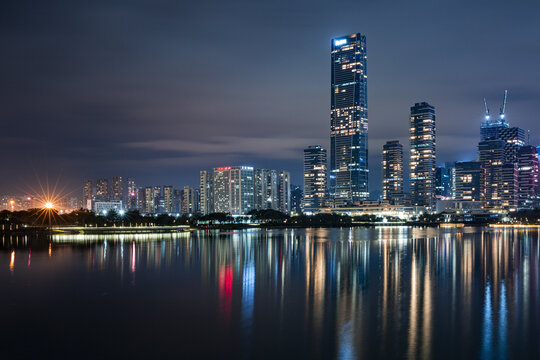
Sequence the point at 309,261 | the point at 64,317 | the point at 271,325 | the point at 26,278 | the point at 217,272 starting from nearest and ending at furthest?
the point at 271,325, the point at 64,317, the point at 26,278, the point at 217,272, the point at 309,261

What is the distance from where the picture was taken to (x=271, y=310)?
22297mm

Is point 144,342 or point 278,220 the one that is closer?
point 144,342

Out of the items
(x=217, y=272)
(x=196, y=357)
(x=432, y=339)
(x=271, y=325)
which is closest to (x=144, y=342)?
(x=196, y=357)

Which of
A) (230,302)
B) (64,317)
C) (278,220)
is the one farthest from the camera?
(278,220)

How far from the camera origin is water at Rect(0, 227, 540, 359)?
53.7 feet

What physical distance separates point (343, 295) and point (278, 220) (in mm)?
160093

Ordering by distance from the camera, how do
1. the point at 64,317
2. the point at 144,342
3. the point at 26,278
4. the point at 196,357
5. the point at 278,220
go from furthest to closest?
the point at 278,220
the point at 26,278
the point at 64,317
the point at 144,342
the point at 196,357

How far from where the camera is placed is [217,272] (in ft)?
117

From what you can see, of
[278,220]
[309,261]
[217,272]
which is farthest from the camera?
[278,220]

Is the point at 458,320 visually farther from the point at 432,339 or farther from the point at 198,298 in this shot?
the point at 198,298

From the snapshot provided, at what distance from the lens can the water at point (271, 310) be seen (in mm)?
16375

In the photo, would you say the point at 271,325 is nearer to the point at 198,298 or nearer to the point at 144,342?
the point at 144,342

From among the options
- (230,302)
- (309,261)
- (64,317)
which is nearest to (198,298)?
(230,302)

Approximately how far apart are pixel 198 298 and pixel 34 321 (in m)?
8.17
